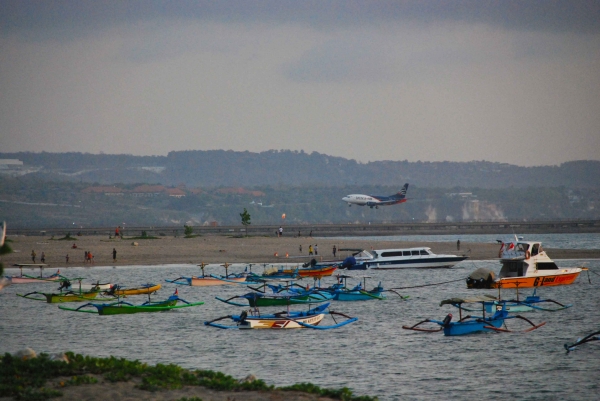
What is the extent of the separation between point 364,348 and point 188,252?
57.6 metres

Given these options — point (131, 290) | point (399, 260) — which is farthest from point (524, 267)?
point (131, 290)

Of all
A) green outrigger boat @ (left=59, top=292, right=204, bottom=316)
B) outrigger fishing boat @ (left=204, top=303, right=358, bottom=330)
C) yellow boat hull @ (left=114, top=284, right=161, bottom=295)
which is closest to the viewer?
outrigger fishing boat @ (left=204, top=303, right=358, bottom=330)

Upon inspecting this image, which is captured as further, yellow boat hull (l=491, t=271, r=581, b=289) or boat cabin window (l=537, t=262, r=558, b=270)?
boat cabin window (l=537, t=262, r=558, b=270)

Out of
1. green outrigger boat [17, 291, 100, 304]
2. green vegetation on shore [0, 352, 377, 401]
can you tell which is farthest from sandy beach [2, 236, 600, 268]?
green vegetation on shore [0, 352, 377, 401]

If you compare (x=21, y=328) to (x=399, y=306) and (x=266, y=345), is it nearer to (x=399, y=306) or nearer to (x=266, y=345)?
(x=266, y=345)

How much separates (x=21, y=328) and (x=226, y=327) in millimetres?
10792

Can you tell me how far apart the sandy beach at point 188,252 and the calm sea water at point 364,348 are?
28655 mm

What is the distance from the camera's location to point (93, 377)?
72.0 feet

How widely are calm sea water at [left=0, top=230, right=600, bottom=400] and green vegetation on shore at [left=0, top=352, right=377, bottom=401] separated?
5.89m

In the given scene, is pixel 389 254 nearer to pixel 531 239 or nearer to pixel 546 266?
pixel 546 266

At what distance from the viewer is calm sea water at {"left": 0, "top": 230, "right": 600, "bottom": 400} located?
29406 mm

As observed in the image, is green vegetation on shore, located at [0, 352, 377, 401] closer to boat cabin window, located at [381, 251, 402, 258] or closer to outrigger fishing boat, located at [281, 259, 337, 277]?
outrigger fishing boat, located at [281, 259, 337, 277]

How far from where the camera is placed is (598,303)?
5334 centimetres

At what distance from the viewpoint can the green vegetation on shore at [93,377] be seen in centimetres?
2100
